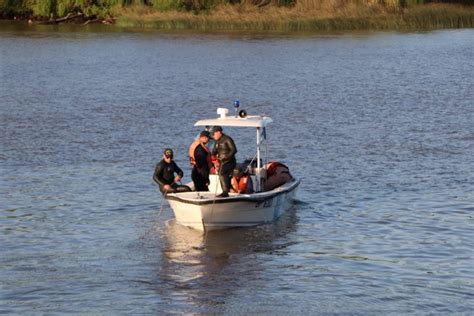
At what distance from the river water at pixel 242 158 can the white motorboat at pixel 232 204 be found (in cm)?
33

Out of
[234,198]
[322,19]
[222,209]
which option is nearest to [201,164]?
[222,209]

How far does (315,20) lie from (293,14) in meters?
2.85

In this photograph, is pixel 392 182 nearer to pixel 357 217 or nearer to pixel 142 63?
pixel 357 217

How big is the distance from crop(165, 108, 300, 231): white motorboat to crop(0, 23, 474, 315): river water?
327 mm

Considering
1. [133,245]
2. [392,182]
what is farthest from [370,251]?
[392,182]

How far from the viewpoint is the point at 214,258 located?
67.6ft

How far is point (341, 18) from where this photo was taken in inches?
2938

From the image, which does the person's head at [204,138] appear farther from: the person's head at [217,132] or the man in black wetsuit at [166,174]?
the man in black wetsuit at [166,174]

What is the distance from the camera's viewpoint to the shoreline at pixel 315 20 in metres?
74.5

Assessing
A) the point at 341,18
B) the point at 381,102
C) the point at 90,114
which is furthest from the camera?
the point at 341,18

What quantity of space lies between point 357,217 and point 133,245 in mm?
5147

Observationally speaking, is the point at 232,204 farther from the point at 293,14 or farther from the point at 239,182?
the point at 293,14

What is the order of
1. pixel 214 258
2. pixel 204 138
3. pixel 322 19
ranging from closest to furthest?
1. pixel 214 258
2. pixel 204 138
3. pixel 322 19

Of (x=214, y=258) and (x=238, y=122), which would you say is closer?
(x=214, y=258)
